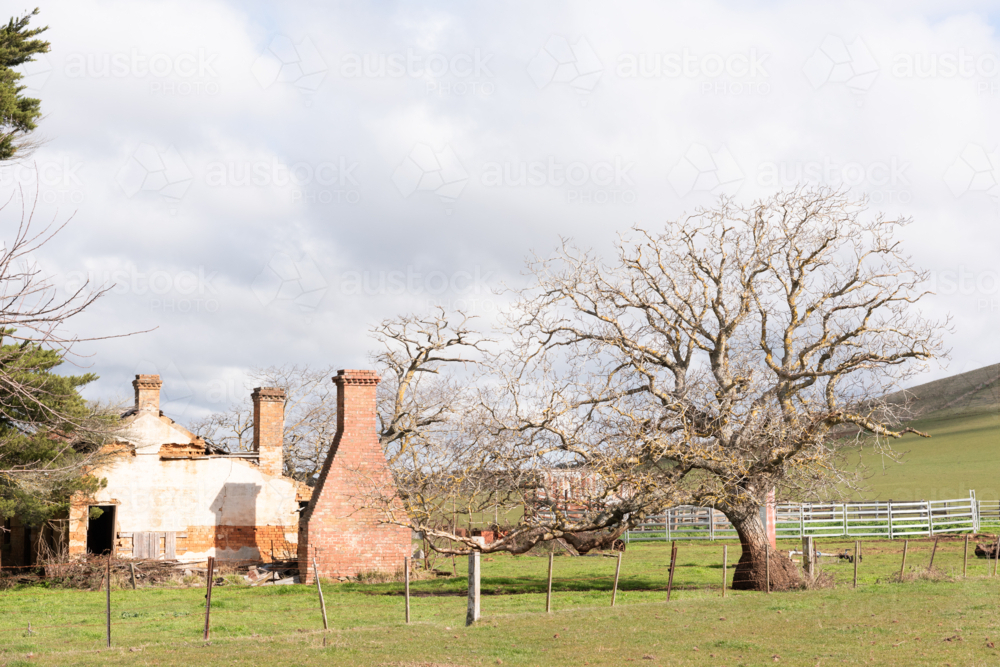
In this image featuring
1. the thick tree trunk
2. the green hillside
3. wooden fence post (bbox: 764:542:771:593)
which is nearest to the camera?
wooden fence post (bbox: 764:542:771:593)

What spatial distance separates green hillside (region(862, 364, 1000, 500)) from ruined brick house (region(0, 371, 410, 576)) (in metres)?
28.7

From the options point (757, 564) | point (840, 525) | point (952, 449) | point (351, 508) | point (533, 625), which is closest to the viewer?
point (533, 625)

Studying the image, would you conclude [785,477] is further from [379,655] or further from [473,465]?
[379,655]

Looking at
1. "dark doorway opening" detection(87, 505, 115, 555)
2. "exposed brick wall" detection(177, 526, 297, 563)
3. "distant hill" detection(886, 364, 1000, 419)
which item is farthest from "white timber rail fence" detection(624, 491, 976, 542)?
"distant hill" detection(886, 364, 1000, 419)

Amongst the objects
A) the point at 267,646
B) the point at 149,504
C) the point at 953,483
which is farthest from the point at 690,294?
the point at 953,483

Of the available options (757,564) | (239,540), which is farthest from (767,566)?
(239,540)

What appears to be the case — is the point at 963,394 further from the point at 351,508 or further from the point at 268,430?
the point at 351,508

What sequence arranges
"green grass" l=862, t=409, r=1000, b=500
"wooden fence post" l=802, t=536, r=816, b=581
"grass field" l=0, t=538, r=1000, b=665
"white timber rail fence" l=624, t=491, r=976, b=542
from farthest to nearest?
1. "green grass" l=862, t=409, r=1000, b=500
2. "white timber rail fence" l=624, t=491, r=976, b=542
3. "wooden fence post" l=802, t=536, r=816, b=581
4. "grass field" l=0, t=538, r=1000, b=665

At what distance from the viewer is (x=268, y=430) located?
27969 mm

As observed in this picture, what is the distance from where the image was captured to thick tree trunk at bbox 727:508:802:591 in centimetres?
1905

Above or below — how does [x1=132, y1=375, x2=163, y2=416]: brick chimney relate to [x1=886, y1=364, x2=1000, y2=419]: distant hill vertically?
below

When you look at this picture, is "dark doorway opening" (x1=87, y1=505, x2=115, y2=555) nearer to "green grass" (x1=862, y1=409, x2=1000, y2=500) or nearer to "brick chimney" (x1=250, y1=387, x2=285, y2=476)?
"brick chimney" (x1=250, y1=387, x2=285, y2=476)

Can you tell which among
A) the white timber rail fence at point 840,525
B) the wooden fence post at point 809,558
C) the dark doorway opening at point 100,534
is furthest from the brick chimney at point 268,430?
the white timber rail fence at point 840,525

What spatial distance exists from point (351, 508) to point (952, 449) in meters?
78.2
